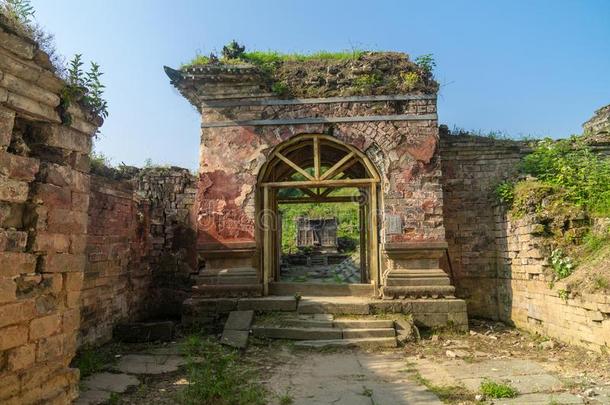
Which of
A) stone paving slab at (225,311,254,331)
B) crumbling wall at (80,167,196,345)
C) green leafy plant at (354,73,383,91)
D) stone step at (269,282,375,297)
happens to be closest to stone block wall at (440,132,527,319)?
stone step at (269,282,375,297)

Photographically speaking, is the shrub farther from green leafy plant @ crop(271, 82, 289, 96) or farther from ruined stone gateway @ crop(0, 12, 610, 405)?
green leafy plant @ crop(271, 82, 289, 96)

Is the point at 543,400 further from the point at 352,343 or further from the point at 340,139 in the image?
the point at 340,139

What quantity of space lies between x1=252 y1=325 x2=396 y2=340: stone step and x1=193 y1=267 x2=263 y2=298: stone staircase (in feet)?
4.32

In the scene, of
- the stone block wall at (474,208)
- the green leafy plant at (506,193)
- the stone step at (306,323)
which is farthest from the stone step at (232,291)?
the green leafy plant at (506,193)

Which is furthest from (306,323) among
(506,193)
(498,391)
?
(506,193)

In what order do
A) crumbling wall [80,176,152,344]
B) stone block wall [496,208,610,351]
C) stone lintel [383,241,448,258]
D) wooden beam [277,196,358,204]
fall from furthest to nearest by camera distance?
wooden beam [277,196,358,204] < stone lintel [383,241,448,258] < crumbling wall [80,176,152,344] < stone block wall [496,208,610,351]

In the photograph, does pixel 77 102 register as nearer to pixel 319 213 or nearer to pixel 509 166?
pixel 509 166

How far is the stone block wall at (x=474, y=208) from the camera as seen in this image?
9797 mm

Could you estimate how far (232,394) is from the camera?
463cm

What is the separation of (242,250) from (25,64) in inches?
238

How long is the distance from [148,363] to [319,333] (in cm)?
281

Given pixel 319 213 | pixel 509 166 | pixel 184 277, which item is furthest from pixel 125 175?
pixel 319 213

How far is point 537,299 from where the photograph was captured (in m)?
7.90

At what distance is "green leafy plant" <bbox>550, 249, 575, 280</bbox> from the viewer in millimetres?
7168
